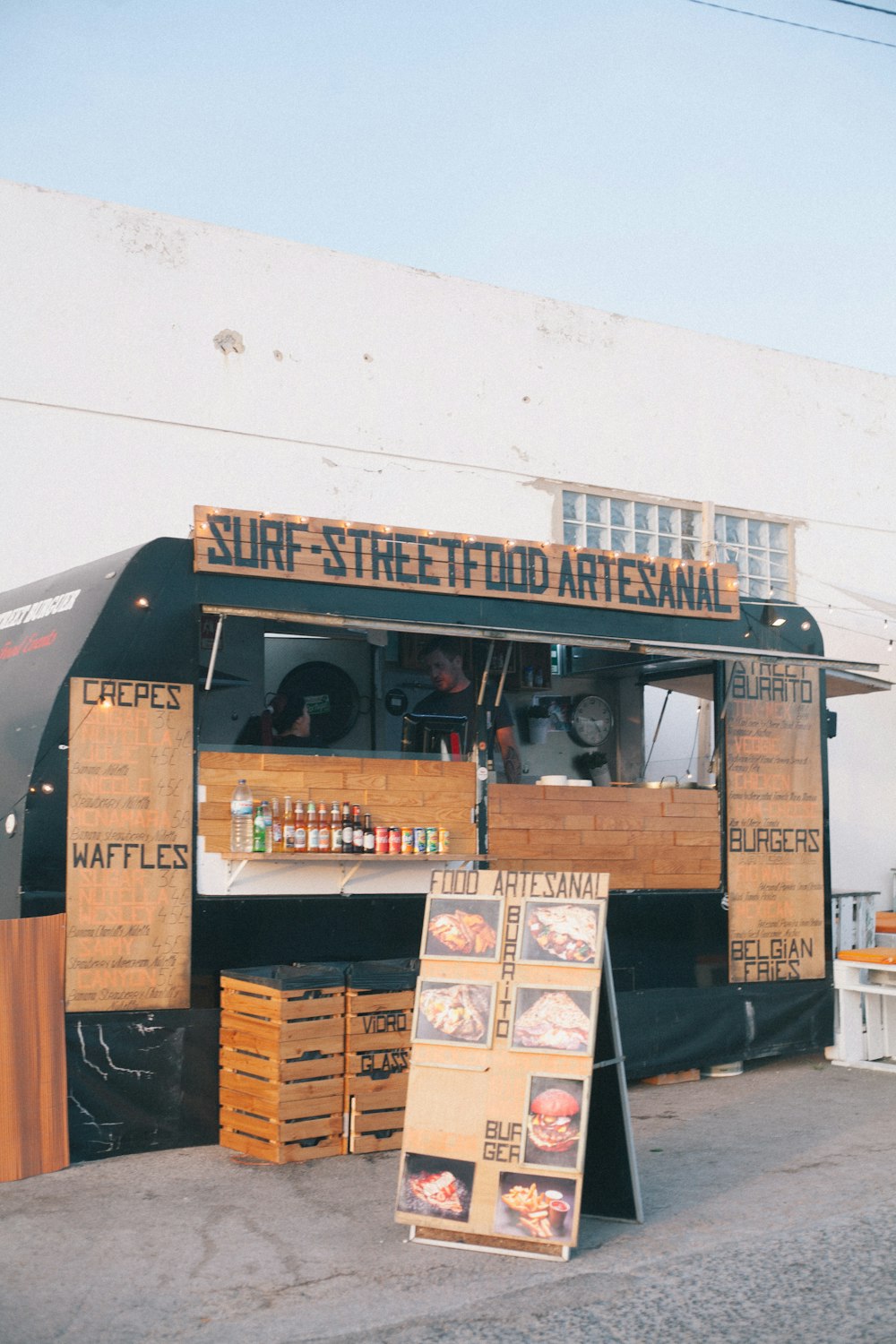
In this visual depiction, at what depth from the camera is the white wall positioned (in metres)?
10.9

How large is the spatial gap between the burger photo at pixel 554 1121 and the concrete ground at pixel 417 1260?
1.51ft

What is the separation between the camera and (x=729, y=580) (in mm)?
9688

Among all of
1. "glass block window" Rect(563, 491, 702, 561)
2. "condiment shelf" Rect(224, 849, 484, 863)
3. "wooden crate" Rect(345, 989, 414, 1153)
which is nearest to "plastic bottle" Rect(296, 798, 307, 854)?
"condiment shelf" Rect(224, 849, 484, 863)

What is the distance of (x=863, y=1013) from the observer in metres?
9.60

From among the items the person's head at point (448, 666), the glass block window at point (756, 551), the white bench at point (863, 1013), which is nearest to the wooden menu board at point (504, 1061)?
the person's head at point (448, 666)

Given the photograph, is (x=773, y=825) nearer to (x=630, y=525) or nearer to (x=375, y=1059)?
(x=375, y=1059)

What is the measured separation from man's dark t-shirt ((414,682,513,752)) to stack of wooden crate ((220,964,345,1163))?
221 cm

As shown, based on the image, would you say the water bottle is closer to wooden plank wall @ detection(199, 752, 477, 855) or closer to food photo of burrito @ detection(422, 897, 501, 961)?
wooden plank wall @ detection(199, 752, 477, 855)

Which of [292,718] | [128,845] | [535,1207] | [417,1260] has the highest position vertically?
[292,718]

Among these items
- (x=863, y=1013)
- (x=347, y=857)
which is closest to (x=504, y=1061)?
(x=347, y=857)

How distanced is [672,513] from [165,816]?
8004 millimetres

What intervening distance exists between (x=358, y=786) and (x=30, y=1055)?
2.42 metres

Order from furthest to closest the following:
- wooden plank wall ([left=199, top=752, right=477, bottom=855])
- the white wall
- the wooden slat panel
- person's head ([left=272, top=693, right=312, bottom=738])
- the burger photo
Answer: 1. the white wall
2. person's head ([left=272, top=693, right=312, bottom=738])
3. wooden plank wall ([left=199, top=752, right=477, bottom=855])
4. the wooden slat panel
5. the burger photo

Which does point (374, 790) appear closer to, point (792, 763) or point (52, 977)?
point (52, 977)
